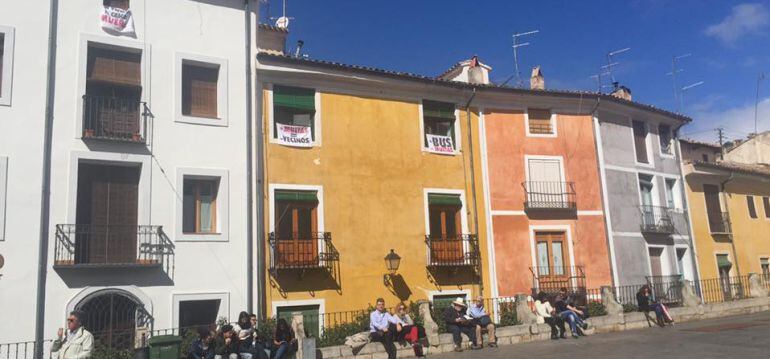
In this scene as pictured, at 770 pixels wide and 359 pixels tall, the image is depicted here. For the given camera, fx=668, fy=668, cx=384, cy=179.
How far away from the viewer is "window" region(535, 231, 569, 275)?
22.3m

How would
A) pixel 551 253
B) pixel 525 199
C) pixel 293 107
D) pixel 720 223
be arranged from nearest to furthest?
1. pixel 293 107
2. pixel 525 199
3. pixel 551 253
4. pixel 720 223

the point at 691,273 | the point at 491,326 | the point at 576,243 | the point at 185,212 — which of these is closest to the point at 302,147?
the point at 185,212

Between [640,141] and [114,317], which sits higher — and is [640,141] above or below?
above

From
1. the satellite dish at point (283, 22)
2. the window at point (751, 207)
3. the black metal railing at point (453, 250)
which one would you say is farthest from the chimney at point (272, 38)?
the window at point (751, 207)

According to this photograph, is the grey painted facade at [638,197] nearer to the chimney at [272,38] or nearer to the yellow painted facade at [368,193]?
the yellow painted facade at [368,193]

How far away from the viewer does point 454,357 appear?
15453 millimetres

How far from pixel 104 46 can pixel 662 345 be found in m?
15.4

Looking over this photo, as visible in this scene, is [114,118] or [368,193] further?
[368,193]

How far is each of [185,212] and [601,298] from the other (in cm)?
1298

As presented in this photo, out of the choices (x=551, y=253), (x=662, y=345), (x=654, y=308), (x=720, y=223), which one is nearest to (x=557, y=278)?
(x=551, y=253)

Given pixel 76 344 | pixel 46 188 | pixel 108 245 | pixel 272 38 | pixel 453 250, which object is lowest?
pixel 76 344

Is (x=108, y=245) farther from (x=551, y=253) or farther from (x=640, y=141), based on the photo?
(x=640, y=141)

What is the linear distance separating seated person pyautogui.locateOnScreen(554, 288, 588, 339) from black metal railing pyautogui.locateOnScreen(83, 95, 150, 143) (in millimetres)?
11931

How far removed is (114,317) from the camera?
51.2 ft
